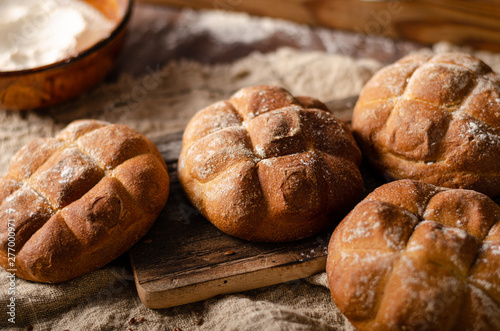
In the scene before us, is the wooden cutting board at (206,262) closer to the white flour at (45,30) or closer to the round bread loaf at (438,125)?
the round bread loaf at (438,125)

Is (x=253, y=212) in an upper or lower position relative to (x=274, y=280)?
upper

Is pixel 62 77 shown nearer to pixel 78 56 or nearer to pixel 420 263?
pixel 78 56

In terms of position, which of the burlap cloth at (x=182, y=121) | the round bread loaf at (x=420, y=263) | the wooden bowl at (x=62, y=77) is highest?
the round bread loaf at (x=420, y=263)

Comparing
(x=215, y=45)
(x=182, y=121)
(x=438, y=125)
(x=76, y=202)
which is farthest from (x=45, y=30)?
(x=438, y=125)

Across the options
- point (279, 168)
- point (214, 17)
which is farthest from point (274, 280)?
point (214, 17)

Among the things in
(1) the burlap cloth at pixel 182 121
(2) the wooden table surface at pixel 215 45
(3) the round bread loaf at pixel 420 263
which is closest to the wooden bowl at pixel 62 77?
(1) the burlap cloth at pixel 182 121

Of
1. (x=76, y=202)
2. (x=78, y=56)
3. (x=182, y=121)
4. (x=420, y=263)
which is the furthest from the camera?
(x=182, y=121)

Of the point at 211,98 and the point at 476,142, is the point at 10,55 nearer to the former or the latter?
the point at 211,98
